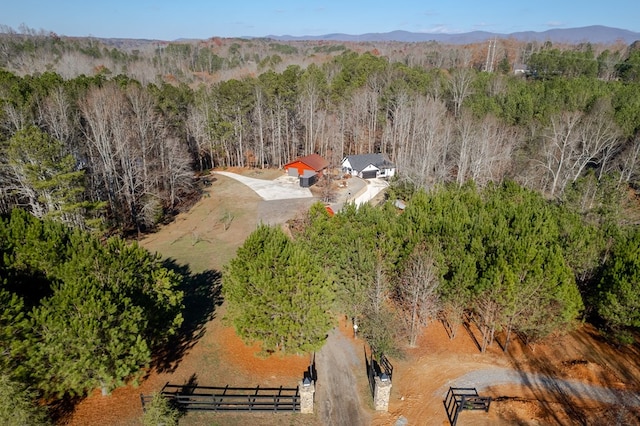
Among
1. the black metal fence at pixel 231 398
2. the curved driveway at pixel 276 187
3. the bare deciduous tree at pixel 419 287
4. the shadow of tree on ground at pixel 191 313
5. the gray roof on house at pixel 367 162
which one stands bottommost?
the curved driveway at pixel 276 187

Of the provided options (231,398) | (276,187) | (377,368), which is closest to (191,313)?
(231,398)

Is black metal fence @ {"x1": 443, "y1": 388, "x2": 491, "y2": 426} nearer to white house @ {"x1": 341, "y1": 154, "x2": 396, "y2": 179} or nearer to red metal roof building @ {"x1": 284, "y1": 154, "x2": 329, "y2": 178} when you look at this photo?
red metal roof building @ {"x1": 284, "y1": 154, "x2": 329, "y2": 178}

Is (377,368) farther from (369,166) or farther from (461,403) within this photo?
(369,166)

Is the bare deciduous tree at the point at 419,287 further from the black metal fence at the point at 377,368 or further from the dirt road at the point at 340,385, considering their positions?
the dirt road at the point at 340,385

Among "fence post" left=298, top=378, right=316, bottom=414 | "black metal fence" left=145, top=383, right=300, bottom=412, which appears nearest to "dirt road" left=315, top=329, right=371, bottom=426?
"fence post" left=298, top=378, right=316, bottom=414

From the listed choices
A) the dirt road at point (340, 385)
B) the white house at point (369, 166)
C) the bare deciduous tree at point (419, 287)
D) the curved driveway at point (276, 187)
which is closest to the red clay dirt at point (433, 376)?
the dirt road at point (340, 385)

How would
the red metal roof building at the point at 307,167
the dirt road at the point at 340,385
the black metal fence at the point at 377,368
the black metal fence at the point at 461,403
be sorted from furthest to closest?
the red metal roof building at the point at 307,167 < the black metal fence at the point at 377,368 < the dirt road at the point at 340,385 < the black metal fence at the point at 461,403
